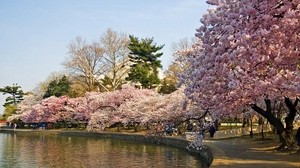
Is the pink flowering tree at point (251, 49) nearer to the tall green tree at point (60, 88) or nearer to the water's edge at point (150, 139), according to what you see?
the water's edge at point (150, 139)

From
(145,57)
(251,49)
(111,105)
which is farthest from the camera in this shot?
(145,57)

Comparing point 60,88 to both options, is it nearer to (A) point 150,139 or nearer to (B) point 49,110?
(B) point 49,110

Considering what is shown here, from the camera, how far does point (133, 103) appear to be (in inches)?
1570

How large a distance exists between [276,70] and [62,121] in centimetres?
4892

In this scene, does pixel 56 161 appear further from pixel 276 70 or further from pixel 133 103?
pixel 133 103

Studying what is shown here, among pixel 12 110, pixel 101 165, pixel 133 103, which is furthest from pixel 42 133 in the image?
pixel 101 165

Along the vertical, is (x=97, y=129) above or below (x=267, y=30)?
below

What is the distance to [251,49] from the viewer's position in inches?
348

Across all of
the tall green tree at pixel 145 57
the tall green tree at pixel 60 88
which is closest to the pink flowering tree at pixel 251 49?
the tall green tree at pixel 145 57

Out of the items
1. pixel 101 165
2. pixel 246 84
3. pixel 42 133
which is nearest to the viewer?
pixel 246 84

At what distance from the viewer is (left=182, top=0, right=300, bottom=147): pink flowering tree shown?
846 centimetres

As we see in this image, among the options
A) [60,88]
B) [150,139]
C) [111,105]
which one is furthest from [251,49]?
[60,88]

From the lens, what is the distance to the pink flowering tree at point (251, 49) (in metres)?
8.46

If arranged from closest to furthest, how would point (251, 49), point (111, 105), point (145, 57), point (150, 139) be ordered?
point (251, 49) → point (150, 139) → point (111, 105) → point (145, 57)
